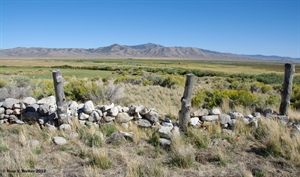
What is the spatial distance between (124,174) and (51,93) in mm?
8837

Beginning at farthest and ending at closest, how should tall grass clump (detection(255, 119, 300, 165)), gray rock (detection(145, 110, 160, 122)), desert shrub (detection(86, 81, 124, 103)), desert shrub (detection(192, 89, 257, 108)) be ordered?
desert shrub (detection(86, 81, 124, 103))
desert shrub (detection(192, 89, 257, 108))
gray rock (detection(145, 110, 160, 122))
tall grass clump (detection(255, 119, 300, 165))

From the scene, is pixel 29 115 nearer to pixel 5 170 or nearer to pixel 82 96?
pixel 5 170

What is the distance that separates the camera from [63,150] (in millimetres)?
4770

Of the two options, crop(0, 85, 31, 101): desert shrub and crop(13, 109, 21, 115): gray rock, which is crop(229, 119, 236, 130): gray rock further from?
crop(0, 85, 31, 101): desert shrub

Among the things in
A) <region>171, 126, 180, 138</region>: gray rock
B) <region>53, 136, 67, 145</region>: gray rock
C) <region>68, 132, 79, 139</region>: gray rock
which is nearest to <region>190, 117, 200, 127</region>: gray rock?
<region>171, 126, 180, 138</region>: gray rock

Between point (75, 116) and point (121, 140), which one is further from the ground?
point (75, 116)

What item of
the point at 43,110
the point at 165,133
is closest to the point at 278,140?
the point at 165,133

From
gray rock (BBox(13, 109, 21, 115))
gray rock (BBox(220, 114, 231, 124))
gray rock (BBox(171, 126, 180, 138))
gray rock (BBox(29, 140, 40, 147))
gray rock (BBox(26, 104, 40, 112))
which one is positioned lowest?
gray rock (BBox(29, 140, 40, 147))

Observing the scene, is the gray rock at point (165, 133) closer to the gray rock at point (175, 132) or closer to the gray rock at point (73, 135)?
the gray rock at point (175, 132)

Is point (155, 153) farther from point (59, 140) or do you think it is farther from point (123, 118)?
point (59, 140)

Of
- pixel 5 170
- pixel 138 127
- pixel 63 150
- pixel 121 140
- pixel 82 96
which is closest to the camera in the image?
pixel 5 170

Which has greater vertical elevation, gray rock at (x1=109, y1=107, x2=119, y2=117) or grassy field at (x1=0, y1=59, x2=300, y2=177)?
gray rock at (x1=109, y1=107, x2=119, y2=117)

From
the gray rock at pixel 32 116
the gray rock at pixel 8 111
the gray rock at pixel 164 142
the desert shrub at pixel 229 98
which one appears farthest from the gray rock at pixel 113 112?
the desert shrub at pixel 229 98

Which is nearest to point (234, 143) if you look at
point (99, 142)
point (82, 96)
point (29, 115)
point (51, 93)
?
point (99, 142)
